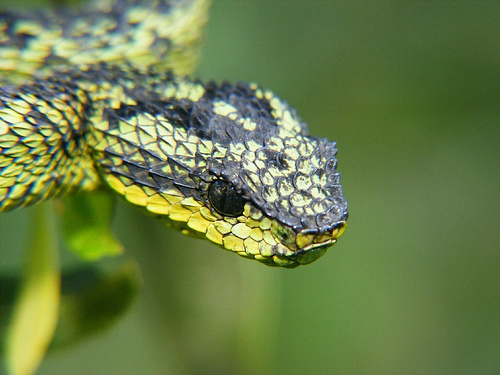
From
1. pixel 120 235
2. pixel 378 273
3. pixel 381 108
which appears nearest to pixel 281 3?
pixel 381 108

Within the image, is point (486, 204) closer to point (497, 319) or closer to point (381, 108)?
point (497, 319)

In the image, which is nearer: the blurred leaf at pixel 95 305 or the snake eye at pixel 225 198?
the snake eye at pixel 225 198

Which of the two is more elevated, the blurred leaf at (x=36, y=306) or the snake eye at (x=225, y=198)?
the snake eye at (x=225, y=198)

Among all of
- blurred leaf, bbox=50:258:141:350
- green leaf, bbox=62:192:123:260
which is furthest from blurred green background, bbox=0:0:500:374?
green leaf, bbox=62:192:123:260

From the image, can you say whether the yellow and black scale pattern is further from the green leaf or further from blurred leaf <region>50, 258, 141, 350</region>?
blurred leaf <region>50, 258, 141, 350</region>

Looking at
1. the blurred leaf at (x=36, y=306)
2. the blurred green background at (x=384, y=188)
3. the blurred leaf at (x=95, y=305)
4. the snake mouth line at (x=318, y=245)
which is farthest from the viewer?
the blurred green background at (x=384, y=188)

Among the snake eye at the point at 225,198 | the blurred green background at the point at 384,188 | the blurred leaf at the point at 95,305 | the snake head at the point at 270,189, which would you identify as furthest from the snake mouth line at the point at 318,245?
the blurred green background at the point at 384,188

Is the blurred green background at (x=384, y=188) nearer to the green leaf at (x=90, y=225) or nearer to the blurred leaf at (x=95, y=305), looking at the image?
the blurred leaf at (x=95, y=305)
